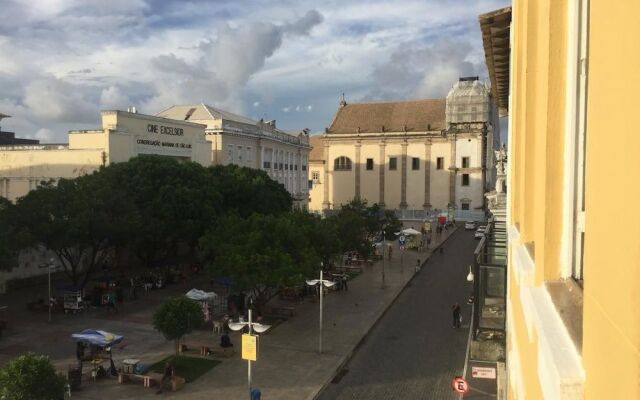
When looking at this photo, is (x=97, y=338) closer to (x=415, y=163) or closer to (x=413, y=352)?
(x=413, y=352)

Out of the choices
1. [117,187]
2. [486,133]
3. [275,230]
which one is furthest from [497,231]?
[486,133]

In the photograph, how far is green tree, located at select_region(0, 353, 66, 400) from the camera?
1273 cm

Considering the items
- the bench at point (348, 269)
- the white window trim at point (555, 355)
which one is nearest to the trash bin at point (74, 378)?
the white window trim at point (555, 355)

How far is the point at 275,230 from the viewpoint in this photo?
2525 cm

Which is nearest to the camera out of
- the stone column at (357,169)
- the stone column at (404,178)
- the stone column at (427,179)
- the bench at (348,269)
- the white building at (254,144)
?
the bench at (348,269)

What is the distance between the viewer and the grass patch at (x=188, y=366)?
18.6m

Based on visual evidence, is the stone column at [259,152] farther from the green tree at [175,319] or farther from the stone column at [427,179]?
the green tree at [175,319]

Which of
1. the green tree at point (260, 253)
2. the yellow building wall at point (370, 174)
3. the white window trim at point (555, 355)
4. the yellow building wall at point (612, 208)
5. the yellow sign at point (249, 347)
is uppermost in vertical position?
the yellow building wall at point (370, 174)

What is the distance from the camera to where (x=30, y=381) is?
12852 millimetres

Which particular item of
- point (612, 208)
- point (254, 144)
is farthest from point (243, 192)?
point (612, 208)

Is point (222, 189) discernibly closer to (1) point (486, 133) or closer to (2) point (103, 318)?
(2) point (103, 318)

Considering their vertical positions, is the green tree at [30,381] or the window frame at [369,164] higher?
the window frame at [369,164]

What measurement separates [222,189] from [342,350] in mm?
20403

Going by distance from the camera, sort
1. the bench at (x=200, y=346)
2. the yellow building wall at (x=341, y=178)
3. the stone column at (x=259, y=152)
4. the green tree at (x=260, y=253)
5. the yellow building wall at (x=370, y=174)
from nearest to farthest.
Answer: the bench at (x=200, y=346)
the green tree at (x=260, y=253)
the stone column at (x=259, y=152)
the yellow building wall at (x=370, y=174)
the yellow building wall at (x=341, y=178)
